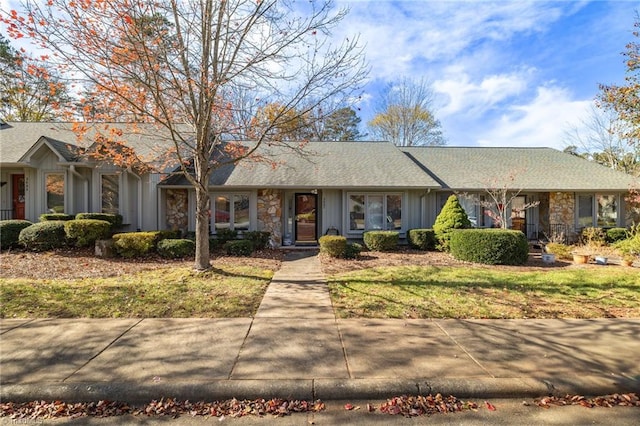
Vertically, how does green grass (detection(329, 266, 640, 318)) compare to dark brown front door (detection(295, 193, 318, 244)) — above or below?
below

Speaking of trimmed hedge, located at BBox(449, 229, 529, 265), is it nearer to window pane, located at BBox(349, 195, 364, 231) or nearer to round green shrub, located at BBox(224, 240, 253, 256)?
window pane, located at BBox(349, 195, 364, 231)

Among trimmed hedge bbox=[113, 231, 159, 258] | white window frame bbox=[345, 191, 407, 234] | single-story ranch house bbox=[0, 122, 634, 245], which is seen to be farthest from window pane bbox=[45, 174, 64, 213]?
white window frame bbox=[345, 191, 407, 234]

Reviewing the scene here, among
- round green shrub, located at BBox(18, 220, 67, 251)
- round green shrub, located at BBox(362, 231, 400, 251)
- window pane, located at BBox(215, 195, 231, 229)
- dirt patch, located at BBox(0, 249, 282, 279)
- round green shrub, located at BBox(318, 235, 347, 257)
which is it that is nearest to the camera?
dirt patch, located at BBox(0, 249, 282, 279)

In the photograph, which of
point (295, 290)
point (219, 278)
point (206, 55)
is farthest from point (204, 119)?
point (295, 290)

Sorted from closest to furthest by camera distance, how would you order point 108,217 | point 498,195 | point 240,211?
point 108,217
point 240,211
point 498,195

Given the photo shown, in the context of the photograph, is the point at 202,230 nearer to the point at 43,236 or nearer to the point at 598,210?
the point at 43,236

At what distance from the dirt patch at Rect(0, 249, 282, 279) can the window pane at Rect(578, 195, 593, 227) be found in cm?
1442

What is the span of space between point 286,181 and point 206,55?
6616 millimetres

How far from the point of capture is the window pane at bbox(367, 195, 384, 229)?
1369 cm

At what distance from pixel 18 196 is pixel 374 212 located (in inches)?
582

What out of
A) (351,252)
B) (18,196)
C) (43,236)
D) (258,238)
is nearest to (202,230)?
(258,238)

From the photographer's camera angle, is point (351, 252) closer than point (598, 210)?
Yes

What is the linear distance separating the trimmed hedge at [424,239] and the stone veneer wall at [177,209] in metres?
9.56

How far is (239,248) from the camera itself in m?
10.9
